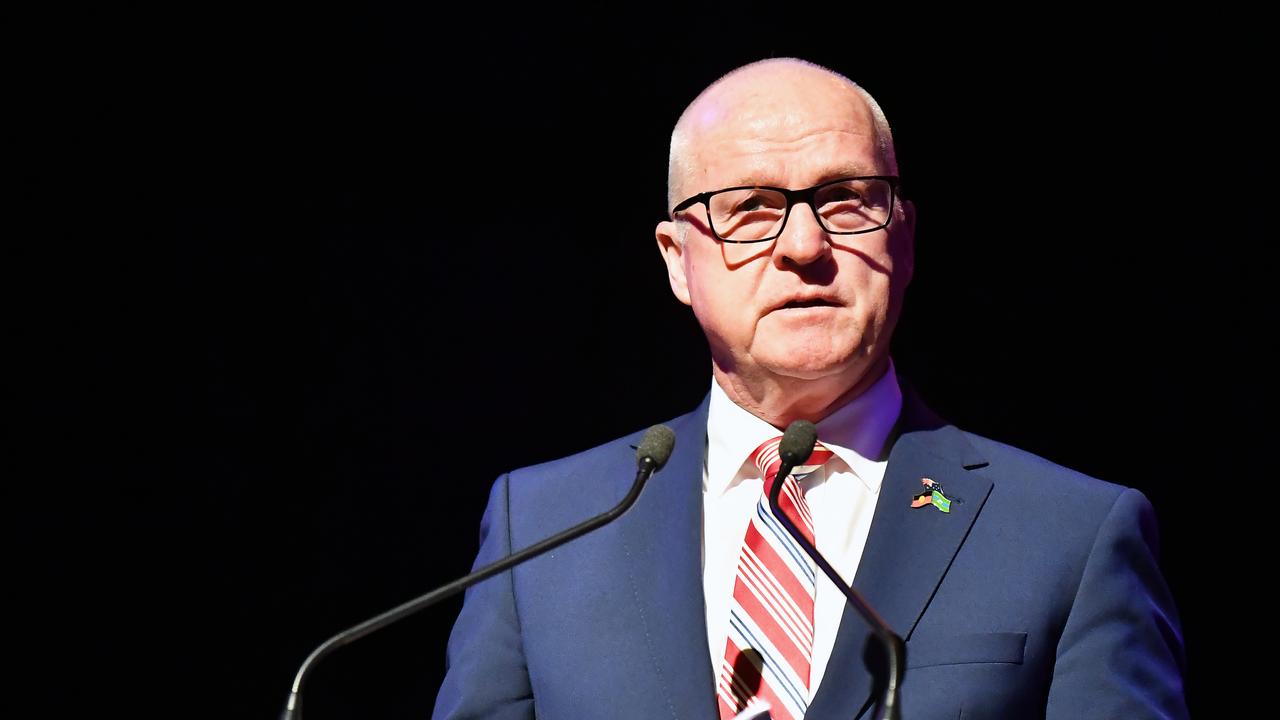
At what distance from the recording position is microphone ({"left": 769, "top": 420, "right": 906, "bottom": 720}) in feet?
4.35

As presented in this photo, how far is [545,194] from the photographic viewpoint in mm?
2666

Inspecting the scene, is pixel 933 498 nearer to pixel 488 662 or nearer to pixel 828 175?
pixel 828 175

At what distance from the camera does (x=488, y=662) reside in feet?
6.06

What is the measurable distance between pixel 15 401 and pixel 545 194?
3.35 feet

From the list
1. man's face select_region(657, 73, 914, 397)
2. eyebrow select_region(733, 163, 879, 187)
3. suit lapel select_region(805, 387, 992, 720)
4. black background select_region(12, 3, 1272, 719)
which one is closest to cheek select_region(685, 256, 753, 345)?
man's face select_region(657, 73, 914, 397)

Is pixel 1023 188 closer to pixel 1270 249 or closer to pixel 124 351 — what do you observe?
pixel 1270 249

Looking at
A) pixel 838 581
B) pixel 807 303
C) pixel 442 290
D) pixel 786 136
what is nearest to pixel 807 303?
pixel 807 303

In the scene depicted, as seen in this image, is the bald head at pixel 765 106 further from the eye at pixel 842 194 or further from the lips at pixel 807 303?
the lips at pixel 807 303

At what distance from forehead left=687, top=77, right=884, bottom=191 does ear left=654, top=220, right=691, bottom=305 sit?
11cm

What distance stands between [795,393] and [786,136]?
0.34 meters

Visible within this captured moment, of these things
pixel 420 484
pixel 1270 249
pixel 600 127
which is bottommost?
pixel 420 484

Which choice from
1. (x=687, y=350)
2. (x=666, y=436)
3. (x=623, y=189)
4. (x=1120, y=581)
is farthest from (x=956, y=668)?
(x=623, y=189)

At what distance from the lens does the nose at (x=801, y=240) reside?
1745mm

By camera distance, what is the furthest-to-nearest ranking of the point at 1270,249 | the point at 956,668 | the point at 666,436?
the point at 1270,249 → the point at 956,668 → the point at 666,436
